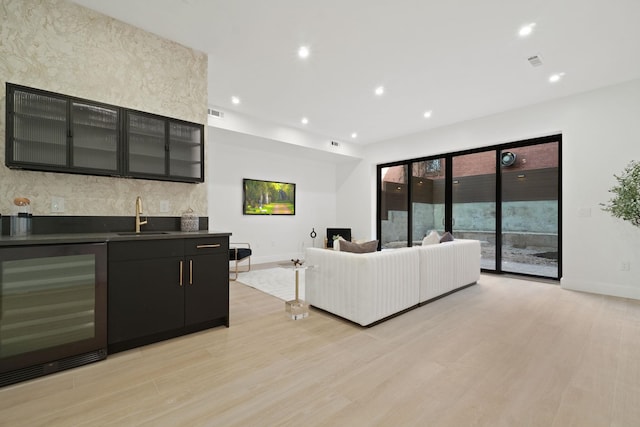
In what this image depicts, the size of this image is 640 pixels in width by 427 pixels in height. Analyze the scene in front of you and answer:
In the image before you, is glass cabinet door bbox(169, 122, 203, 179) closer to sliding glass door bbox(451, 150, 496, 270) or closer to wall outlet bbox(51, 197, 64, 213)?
wall outlet bbox(51, 197, 64, 213)

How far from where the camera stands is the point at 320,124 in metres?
6.14

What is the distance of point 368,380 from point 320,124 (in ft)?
17.3

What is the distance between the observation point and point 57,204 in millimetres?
2486

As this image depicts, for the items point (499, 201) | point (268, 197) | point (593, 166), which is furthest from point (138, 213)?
point (593, 166)

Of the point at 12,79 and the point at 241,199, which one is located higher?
the point at 12,79

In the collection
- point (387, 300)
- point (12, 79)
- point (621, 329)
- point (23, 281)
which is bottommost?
point (621, 329)

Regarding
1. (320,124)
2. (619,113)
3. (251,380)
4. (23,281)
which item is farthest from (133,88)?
(619,113)

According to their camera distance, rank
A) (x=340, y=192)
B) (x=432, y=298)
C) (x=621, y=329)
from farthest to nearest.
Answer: (x=340, y=192), (x=432, y=298), (x=621, y=329)

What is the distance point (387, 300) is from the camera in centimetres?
300

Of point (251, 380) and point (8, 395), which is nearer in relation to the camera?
point (8, 395)

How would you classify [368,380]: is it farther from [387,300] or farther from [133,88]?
[133,88]

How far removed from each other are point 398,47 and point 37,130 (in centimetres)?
363

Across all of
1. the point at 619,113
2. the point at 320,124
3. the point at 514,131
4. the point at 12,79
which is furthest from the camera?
the point at 320,124

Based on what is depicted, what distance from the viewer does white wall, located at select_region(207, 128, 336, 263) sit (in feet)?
19.8
